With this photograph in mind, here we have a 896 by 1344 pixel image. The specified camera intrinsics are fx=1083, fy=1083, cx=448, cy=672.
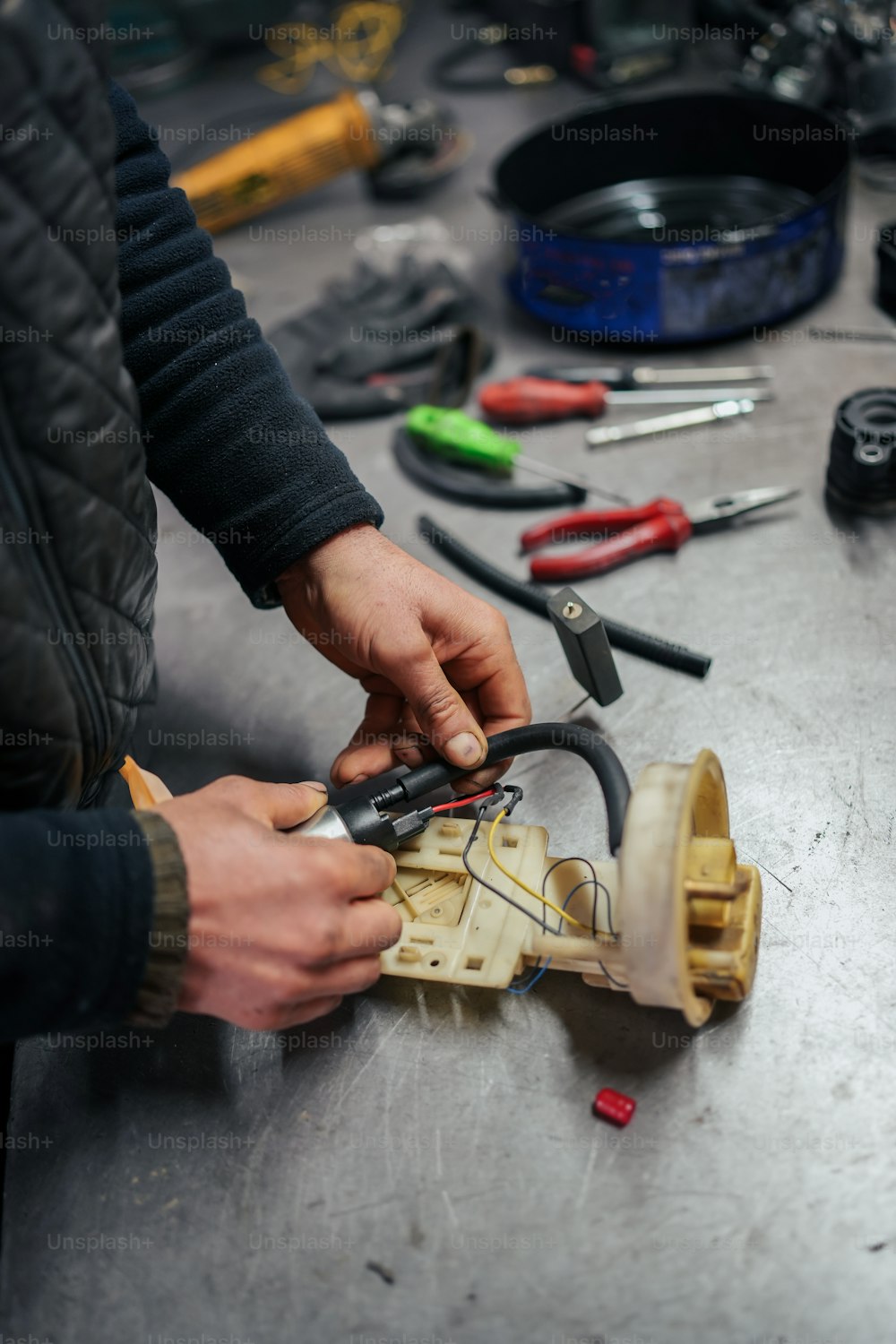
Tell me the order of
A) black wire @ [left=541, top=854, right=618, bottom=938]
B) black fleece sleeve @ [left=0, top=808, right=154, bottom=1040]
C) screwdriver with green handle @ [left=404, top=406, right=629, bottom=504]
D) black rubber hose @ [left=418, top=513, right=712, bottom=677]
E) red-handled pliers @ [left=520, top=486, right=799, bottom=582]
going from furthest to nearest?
screwdriver with green handle @ [left=404, top=406, right=629, bottom=504] → red-handled pliers @ [left=520, top=486, right=799, bottom=582] → black rubber hose @ [left=418, top=513, right=712, bottom=677] → black wire @ [left=541, top=854, right=618, bottom=938] → black fleece sleeve @ [left=0, top=808, right=154, bottom=1040]

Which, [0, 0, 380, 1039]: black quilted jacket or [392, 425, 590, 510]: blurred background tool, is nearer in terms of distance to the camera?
[0, 0, 380, 1039]: black quilted jacket

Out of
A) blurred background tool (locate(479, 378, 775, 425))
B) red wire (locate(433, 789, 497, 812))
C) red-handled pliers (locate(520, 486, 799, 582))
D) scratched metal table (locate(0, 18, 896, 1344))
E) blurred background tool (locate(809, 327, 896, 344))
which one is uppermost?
blurred background tool (locate(809, 327, 896, 344))

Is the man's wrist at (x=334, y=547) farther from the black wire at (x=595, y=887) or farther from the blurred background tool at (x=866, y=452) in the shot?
the blurred background tool at (x=866, y=452)

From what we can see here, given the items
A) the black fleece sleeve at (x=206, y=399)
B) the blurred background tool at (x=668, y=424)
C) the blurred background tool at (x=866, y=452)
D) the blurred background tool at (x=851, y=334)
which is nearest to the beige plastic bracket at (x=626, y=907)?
the black fleece sleeve at (x=206, y=399)

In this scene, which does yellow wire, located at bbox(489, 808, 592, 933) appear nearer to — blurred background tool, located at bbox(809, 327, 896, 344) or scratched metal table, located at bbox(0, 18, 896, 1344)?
scratched metal table, located at bbox(0, 18, 896, 1344)

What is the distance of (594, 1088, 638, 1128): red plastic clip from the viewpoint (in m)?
0.66

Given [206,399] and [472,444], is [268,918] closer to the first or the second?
[206,399]

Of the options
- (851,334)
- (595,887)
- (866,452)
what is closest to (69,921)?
(595,887)

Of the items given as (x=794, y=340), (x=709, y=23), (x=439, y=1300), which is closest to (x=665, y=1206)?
(x=439, y=1300)

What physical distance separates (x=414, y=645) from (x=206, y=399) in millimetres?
256

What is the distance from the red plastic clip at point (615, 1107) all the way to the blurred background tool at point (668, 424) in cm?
75

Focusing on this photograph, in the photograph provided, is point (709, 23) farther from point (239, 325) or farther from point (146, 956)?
point (146, 956)

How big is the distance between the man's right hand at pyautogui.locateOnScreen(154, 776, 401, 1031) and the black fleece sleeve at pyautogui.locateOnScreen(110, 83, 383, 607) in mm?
250

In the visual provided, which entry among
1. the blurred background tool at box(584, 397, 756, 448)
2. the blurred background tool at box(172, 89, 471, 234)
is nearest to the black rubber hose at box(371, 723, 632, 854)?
the blurred background tool at box(584, 397, 756, 448)
